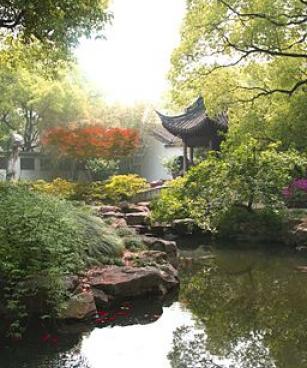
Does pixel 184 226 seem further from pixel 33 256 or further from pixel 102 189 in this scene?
pixel 33 256

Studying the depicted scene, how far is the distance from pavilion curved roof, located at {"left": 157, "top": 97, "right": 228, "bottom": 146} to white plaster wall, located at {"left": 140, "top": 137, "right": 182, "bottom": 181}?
6.29 m

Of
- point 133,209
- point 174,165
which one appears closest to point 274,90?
point 133,209

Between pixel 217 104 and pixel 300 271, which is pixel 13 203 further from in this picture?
pixel 217 104

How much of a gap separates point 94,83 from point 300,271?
3763 centimetres

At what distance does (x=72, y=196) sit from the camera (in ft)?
57.9

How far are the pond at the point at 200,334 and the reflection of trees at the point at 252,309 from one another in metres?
0.01

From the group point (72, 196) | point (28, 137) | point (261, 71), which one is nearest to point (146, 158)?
point (28, 137)

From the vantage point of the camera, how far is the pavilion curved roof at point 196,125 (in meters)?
20.5

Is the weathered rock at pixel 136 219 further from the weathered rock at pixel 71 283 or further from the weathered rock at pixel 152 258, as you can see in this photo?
the weathered rock at pixel 71 283

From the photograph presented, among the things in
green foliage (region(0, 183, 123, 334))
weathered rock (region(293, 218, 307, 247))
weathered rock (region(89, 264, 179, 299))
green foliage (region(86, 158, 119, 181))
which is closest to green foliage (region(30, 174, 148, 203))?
weathered rock (region(293, 218, 307, 247))

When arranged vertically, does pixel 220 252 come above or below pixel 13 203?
below

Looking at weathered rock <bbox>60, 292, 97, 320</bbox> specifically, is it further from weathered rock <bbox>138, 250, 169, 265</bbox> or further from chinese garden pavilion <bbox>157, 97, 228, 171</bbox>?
chinese garden pavilion <bbox>157, 97, 228, 171</bbox>

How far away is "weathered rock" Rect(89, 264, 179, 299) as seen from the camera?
6.43 m

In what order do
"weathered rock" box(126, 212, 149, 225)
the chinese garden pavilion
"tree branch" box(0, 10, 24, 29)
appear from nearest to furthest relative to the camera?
"tree branch" box(0, 10, 24, 29)
"weathered rock" box(126, 212, 149, 225)
the chinese garden pavilion
